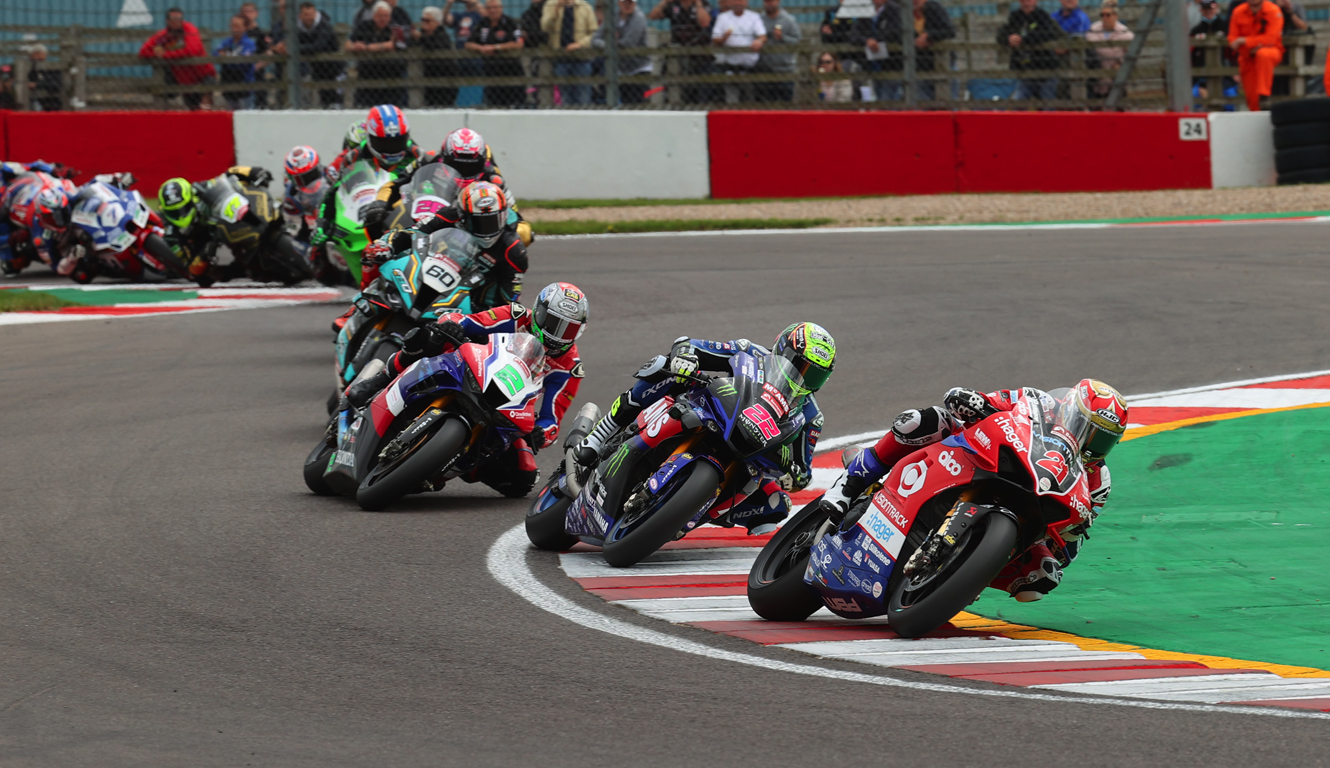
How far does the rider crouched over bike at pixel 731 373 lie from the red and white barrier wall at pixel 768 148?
1322cm

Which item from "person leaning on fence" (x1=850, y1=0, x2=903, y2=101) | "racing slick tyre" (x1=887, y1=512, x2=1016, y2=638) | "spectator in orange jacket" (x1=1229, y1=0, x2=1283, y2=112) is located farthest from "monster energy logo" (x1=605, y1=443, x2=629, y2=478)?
"spectator in orange jacket" (x1=1229, y1=0, x2=1283, y2=112)

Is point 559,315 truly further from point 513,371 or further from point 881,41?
point 881,41

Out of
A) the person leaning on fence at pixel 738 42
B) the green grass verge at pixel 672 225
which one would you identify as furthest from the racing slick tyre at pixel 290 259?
the person leaning on fence at pixel 738 42

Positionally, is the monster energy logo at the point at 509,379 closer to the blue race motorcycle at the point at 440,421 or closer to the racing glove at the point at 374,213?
the blue race motorcycle at the point at 440,421

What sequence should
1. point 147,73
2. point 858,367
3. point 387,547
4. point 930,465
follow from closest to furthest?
1. point 930,465
2. point 387,547
3. point 858,367
4. point 147,73

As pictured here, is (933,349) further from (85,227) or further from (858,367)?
(85,227)

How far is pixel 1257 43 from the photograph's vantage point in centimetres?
2058

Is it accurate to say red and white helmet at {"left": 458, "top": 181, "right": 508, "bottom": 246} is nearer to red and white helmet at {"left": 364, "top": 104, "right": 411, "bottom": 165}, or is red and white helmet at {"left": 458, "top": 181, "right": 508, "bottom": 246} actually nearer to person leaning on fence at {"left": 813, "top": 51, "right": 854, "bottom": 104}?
red and white helmet at {"left": 364, "top": 104, "right": 411, "bottom": 165}

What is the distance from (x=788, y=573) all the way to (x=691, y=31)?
48.7ft

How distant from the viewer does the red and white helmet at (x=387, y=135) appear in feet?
41.8

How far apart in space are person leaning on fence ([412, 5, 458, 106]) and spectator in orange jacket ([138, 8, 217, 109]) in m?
2.71

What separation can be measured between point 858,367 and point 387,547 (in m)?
5.31

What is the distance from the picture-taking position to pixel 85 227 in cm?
1611

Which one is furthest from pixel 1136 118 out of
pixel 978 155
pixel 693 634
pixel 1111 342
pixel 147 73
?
pixel 693 634
